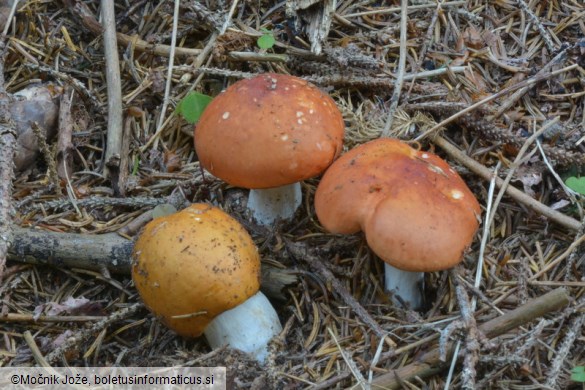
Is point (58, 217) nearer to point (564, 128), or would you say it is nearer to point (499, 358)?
point (499, 358)

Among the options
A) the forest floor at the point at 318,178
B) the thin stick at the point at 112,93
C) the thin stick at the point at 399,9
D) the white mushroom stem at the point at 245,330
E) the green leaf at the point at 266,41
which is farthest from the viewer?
the thin stick at the point at 399,9

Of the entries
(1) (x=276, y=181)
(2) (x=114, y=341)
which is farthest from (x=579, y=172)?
(2) (x=114, y=341)

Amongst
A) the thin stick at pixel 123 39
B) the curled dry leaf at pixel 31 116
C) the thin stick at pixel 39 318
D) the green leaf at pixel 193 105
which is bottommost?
the thin stick at pixel 39 318

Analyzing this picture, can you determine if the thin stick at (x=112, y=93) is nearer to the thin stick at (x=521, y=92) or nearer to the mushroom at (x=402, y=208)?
the mushroom at (x=402, y=208)

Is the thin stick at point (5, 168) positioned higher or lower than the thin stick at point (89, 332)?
higher

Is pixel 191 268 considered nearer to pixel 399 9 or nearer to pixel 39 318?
pixel 39 318

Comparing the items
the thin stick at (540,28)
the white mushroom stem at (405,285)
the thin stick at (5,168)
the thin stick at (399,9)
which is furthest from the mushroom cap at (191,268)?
the thin stick at (540,28)

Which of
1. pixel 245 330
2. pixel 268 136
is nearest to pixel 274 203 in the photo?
pixel 268 136
